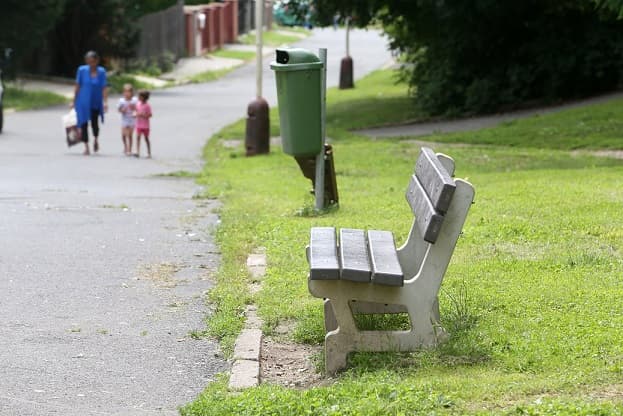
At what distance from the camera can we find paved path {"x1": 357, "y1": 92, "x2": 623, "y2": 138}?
2492cm

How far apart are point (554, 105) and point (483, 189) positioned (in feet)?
45.0

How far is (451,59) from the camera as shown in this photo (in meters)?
28.3

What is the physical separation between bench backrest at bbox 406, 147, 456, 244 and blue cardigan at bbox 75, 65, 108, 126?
570 inches

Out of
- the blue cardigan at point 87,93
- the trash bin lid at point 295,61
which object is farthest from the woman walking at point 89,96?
the trash bin lid at point 295,61

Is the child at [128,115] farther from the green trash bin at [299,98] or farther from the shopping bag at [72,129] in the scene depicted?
the green trash bin at [299,98]

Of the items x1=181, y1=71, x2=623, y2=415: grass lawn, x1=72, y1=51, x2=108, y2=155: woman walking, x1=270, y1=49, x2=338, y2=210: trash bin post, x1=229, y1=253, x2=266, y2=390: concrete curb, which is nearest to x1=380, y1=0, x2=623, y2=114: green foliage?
x1=72, y1=51, x2=108, y2=155: woman walking

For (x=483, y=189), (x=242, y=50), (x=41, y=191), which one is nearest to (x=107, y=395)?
(x=483, y=189)

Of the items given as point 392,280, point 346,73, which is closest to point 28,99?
point 346,73

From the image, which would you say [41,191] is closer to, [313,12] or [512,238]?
[512,238]

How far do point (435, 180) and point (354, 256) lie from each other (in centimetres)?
56

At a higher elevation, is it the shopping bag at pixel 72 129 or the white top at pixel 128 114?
the white top at pixel 128 114

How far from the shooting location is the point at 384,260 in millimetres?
6531

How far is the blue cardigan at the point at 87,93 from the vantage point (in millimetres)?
21203

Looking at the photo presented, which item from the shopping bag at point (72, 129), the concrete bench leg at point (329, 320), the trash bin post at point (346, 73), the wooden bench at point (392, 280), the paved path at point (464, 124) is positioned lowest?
the trash bin post at point (346, 73)
